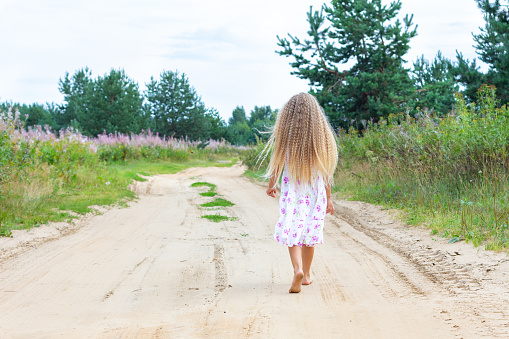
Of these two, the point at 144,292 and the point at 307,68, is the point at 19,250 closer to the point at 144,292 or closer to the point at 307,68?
the point at 144,292

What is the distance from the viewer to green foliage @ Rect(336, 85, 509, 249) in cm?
789

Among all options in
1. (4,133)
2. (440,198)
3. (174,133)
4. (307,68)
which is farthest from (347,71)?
(174,133)

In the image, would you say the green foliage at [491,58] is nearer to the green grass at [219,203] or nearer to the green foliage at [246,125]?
the green grass at [219,203]

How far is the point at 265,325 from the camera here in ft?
13.8

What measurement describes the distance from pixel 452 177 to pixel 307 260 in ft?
19.8

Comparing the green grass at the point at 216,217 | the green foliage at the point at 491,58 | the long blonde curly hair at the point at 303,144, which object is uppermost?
the green foliage at the point at 491,58

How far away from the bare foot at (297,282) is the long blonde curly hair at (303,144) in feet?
3.27

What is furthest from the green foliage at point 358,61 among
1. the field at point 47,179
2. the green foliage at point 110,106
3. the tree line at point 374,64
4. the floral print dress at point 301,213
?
the green foliage at point 110,106

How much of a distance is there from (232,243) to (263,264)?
4.76 ft

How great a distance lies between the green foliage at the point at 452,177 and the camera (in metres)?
7.89

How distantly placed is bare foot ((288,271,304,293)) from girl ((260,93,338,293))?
18 cm

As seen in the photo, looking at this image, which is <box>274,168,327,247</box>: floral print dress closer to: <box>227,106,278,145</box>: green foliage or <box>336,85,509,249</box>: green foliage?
<box>336,85,509,249</box>: green foliage

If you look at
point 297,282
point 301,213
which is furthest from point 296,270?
point 301,213

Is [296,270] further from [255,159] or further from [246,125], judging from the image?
[246,125]
